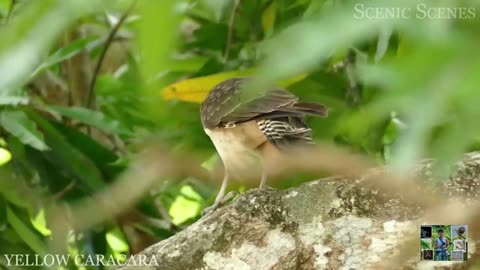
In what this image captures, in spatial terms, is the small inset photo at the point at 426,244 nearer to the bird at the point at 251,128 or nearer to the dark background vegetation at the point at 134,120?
the dark background vegetation at the point at 134,120

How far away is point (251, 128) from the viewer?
1.94 meters

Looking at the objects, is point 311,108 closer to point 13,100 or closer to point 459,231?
point 459,231

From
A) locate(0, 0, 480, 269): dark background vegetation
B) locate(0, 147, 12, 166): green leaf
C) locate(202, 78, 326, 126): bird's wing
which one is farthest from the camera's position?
locate(0, 147, 12, 166): green leaf

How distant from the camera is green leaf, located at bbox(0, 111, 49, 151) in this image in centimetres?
245

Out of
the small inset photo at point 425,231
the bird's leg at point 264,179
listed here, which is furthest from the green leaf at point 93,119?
the small inset photo at point 425,231

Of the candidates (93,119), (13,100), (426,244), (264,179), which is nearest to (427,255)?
(426,244)

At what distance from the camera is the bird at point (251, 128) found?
1.81 metres

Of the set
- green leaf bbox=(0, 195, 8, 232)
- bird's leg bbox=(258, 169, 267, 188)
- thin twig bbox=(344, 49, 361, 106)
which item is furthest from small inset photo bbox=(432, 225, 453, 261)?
green leaf bbox=(0, 195, 8, 232)

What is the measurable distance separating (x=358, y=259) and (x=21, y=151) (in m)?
1.51

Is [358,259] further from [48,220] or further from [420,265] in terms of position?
[48,220]

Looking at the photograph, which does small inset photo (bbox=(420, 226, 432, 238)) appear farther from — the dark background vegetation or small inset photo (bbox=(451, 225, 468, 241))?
the dark background vegetation

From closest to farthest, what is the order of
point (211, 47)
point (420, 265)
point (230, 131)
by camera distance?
point (420, 265)
point (230, 131)
point (211, 47)

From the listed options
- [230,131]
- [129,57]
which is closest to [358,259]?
[230,131]

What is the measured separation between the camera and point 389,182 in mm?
1631
